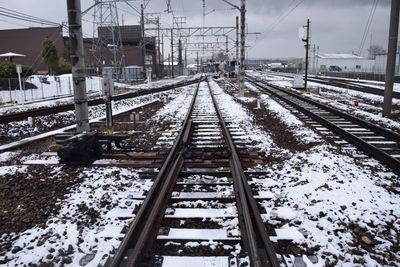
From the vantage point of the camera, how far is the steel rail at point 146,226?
3.89 meters

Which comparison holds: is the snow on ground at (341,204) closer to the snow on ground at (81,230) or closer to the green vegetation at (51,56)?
the snow on ground at (81,230)

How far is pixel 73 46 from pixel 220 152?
4494mm

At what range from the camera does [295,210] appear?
541 centimetres

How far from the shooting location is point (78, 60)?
9.31 m

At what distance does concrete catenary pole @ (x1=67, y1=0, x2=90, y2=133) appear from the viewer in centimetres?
911

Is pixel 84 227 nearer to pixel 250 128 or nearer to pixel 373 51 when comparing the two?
pixel 250 128

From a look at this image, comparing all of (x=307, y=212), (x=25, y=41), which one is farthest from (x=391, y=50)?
(x=25, y=41)

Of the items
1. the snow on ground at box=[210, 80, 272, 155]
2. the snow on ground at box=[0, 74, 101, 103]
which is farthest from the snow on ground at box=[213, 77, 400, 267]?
the snow on ground at box=[0, 74, 101, 103]

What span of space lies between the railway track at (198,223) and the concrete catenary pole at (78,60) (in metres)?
3.22

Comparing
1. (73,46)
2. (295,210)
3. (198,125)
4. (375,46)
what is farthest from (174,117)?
(375,46)

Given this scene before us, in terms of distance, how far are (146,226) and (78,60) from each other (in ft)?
20.0

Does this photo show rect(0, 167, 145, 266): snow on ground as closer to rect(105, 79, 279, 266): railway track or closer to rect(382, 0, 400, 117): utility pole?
rect(105, 79, 279, 266): railway track

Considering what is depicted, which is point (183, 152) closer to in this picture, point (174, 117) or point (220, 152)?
point (220, 152)

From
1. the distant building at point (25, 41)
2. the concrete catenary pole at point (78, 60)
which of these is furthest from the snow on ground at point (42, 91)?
the distant building at point (25, 41)
